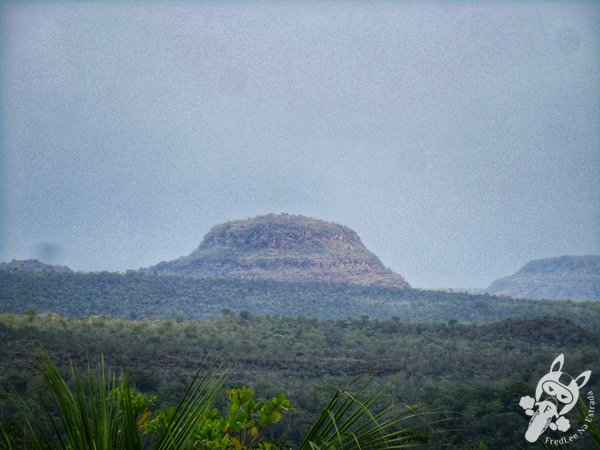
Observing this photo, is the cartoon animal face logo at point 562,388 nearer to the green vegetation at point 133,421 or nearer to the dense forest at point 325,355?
the green vegetation at point 133,421

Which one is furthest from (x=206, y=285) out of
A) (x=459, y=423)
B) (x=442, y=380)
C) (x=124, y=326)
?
(x=459, y=423)

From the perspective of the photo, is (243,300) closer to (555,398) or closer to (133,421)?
(555,398)

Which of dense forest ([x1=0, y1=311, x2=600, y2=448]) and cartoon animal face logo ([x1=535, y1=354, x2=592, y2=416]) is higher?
cartoon animal face logo ([x1=535, y1=354, x2=592, y2=416])

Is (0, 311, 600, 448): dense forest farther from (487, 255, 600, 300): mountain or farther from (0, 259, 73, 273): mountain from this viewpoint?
(487, 255, 600, 300): mountain

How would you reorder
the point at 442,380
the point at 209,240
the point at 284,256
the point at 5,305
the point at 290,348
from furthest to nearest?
1. the point at 209,240
2. the point at 284,256
3. the point at 5,305
4. the point at 290,348
5. the point at 442,380

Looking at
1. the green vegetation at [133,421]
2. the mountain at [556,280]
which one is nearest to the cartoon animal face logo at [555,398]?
the green vegetation at [133,421]

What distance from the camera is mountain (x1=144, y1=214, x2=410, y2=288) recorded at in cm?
5750

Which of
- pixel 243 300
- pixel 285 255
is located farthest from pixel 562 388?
pixel 285 255

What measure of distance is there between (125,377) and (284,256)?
58550mm

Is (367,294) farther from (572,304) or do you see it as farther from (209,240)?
(209,240)

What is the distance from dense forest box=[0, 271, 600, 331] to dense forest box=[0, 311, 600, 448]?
7.74m

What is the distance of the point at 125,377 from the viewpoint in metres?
1.43

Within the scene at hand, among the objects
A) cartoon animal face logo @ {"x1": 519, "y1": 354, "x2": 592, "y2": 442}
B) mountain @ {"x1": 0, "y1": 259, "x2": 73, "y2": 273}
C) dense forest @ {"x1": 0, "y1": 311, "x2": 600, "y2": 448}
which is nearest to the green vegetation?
cartoon animal face logo @ {"x1": 519, "y1": 354, "x2": 592, "y2": 442}

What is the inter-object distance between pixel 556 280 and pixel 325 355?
149ft
